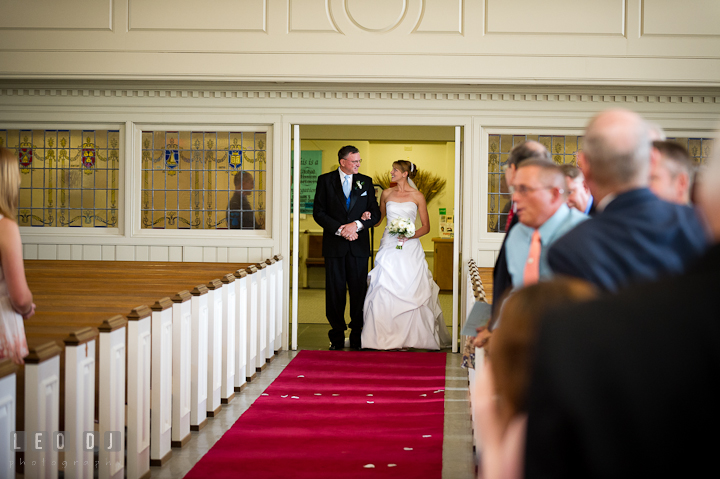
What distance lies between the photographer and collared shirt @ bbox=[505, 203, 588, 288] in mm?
2533

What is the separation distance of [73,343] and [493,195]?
17.1 ft

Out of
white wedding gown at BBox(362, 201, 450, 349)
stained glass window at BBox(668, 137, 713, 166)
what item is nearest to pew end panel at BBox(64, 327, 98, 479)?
white wedding gown at BBox(362, 201, 450, 349)

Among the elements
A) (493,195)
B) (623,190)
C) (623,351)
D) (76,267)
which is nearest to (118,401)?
(623,190)

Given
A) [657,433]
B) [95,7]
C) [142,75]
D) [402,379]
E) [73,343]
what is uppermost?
[95,7]

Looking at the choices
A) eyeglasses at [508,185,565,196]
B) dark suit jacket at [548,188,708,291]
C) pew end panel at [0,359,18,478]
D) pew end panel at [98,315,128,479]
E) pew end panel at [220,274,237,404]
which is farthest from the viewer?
pew end panel at [220,274,237,404]

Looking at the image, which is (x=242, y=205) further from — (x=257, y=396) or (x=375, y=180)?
(x=375, y=180)

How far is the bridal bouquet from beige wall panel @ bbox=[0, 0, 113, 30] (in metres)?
3.53

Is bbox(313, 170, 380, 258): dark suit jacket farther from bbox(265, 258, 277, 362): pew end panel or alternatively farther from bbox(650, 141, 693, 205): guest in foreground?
bbox(650, 141, 693, 205): guest in foreground

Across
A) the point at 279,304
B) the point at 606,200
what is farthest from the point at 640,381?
the point at 279,304

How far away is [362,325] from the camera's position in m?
7.27

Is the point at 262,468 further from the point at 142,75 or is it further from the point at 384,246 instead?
the point at 142,75

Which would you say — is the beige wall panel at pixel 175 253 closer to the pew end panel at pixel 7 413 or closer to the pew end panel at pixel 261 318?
the pew end panel at pixel 261 318

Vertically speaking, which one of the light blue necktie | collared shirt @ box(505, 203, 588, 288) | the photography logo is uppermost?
the light blue necktie

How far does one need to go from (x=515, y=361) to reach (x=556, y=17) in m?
6.39
